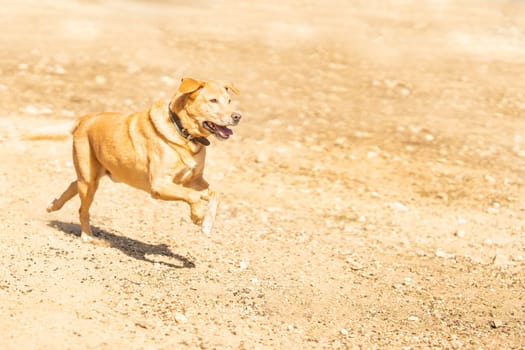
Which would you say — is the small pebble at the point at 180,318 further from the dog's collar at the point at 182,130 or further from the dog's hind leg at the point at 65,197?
the dog's hind leg at the point at 65,197

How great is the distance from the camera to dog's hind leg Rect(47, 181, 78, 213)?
9.36 meters

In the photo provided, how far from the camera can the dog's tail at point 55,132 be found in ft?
30.3

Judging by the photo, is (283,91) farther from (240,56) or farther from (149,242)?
(149,242)

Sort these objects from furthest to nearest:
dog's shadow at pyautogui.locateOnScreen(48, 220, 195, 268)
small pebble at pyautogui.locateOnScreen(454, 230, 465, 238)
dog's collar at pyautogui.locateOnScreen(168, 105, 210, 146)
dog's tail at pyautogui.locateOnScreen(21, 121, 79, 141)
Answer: small pebble at pyautogui.locateOnScreen(454, 230, 465, 238) → dog's tail at pyautogui.locateOnScreen(21, 121, 79, 141) → dog's shadow at pyautogui.locateOnScreen(48, 220, 195, 268) → dog's collar at pyautogui.locateOnScreen(168, 105, 210, 146)

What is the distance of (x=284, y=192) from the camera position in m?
12.3

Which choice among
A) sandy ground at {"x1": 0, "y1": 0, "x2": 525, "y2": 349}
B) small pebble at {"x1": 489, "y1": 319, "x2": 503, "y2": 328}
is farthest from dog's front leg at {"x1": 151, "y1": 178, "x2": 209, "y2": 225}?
small pebble at {"x1": 489, "y1": 319, "x2": 503, "y2": 328}

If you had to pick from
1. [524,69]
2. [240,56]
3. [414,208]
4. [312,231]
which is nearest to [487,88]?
[524,69]

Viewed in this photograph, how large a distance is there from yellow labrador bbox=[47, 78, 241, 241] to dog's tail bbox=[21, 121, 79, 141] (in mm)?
607

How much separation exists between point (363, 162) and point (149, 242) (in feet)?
16.9

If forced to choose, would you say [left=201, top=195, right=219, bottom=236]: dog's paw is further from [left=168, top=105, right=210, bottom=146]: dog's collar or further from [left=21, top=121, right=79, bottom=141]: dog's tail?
[left=21, top=121, right=79, bottom=141]: dog's tail

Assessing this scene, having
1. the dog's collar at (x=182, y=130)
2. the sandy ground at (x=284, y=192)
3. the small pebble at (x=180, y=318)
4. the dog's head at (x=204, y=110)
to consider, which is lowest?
the sandy ground at (x=284, y=192)

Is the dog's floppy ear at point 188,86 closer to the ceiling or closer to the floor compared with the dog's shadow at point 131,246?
closer to the ceiling

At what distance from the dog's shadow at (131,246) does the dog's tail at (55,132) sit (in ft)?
3.34

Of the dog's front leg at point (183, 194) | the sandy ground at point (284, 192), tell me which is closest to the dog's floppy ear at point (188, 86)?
the dog's front leg at point (183, 194)
